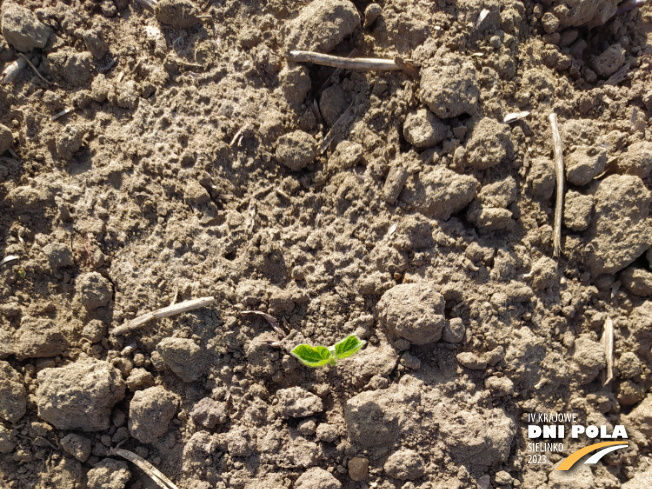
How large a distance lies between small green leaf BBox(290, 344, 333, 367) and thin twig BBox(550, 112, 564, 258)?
1.23m

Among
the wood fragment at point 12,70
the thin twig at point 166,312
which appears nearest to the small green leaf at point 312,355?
the thin twig at point 166,312

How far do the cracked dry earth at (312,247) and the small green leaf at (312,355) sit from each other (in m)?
0.15

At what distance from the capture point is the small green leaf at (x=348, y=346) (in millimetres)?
2002

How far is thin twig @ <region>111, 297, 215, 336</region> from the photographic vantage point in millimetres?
2166

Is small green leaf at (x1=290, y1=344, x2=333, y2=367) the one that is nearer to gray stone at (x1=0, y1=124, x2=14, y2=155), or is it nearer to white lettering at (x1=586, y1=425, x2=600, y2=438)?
white lettering at (x1=586, y1=425, x2=600, y2=438)

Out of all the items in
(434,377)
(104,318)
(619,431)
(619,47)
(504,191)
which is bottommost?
(619,431)

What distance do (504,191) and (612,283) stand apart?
756mm

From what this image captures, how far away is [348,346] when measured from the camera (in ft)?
6.63

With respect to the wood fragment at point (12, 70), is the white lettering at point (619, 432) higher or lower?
lower

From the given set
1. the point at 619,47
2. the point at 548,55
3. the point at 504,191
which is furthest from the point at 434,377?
the point at 619,47

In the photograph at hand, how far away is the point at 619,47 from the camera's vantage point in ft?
8.52

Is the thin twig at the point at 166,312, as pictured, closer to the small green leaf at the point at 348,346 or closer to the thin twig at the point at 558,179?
the small green leaf at the point at 348,346

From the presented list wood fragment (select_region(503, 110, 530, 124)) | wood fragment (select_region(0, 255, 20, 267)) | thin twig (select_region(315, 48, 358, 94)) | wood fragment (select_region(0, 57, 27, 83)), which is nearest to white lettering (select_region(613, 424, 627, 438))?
wood fragment (select_region(503, 110, 530, 124))

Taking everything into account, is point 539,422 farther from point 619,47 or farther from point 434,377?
point 619,47
